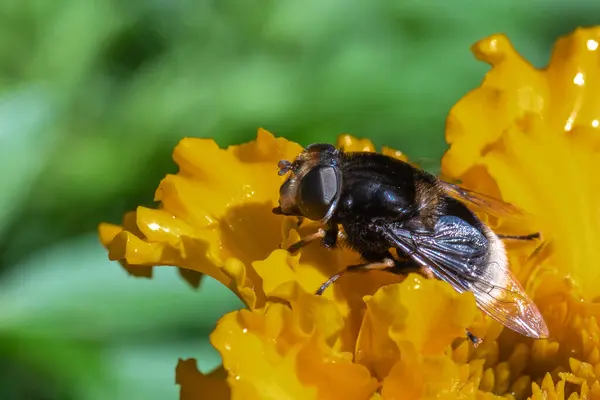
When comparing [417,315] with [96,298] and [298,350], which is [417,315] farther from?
[96,298]

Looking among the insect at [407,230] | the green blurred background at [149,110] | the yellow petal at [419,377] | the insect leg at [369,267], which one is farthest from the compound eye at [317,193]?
the green blurred background at [149,110]

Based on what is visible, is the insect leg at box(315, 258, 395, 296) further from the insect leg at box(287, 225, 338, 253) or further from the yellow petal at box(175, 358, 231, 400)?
the yellow petal at box(175, 358, 231, 400)

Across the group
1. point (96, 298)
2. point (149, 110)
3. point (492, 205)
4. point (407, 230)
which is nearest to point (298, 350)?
point (407, 230)

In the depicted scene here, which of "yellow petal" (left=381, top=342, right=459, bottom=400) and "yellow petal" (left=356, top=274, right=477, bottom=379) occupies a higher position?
"yellow petal" (left=356, top=274, right=477, bottom=379)

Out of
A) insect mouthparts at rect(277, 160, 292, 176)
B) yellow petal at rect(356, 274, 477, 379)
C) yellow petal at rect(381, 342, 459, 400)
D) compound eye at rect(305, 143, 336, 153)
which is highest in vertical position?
compound eye at rect(305, 143, 336, 153)

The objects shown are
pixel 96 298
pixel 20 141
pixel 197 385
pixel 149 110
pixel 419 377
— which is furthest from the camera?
pixel 149 110

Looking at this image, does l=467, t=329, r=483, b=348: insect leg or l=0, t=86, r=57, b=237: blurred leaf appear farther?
l=0, t=86, r=57, b=237: blurred leaf

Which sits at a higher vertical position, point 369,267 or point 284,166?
point 284,166

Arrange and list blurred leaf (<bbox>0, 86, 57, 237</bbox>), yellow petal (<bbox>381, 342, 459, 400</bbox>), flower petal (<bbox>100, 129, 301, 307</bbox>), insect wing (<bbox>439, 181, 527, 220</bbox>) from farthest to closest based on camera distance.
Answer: blurred leaf (<bbox>0, 86, 57, 237</bbox>)
insect wing (<bbox>439, 181, 527, 220</bbox>)
flower petal (<bbox>100, 129, 301, 307</bbox>)
yellow petal (<bbox>381, 342, 459, 400</bbox>)

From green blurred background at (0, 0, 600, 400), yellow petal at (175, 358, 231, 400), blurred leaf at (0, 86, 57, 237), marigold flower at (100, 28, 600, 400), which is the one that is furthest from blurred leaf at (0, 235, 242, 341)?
yellow petal at (175, 358, 231, 400)

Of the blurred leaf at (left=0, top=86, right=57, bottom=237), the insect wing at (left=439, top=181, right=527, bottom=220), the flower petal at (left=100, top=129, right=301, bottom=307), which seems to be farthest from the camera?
the blurred leaf at (left=0, top=86, right=57, bottom=237)
